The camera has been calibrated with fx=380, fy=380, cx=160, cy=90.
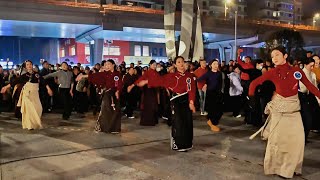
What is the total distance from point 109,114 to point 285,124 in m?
4.66

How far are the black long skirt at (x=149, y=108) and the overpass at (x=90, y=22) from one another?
20.1 meters

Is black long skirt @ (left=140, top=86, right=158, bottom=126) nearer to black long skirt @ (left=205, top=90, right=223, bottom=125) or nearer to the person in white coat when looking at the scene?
black long skirt @ (left=205, top=90, right=223, bottom=125)

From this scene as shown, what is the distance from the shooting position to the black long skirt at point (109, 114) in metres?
8.76

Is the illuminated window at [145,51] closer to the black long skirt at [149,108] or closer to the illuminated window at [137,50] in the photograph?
the illuminated window at [137,50]

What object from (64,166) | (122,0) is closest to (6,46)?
(122,0)

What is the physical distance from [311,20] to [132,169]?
78.6m

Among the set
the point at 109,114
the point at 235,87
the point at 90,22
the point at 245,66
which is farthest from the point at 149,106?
the point at 90,22

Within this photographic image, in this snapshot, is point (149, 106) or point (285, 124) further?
point (149, 106)

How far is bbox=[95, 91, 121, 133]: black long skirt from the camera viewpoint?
8758 mm

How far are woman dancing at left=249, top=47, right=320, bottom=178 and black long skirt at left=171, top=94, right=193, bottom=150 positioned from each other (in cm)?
186

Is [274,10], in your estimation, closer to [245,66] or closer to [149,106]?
[245,66]

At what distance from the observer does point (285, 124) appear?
512 centimetres

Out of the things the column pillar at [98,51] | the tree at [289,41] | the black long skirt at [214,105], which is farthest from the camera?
the column pillar at [98,51]

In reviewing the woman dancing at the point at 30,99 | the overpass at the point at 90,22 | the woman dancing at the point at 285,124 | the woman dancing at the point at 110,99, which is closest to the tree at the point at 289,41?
the overpass at the point at 90,22
